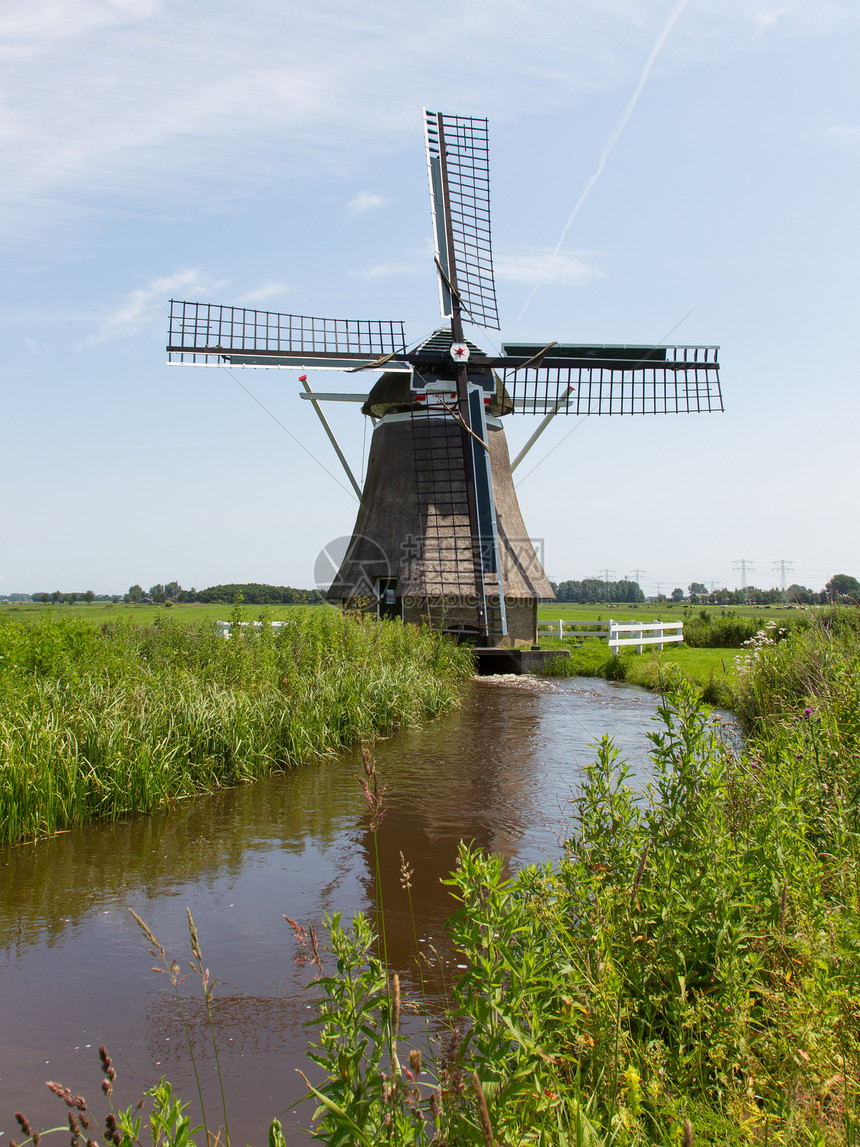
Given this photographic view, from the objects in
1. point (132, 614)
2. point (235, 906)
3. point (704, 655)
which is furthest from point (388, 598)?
point (235, 906)

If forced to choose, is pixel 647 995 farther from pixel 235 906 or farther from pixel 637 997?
pixel 235 906

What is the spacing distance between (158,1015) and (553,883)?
2.04 m

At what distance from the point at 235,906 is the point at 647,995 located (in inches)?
116

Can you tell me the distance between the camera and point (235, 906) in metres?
4.97

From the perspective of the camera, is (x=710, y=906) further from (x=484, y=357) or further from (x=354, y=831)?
(x=484, y=357)

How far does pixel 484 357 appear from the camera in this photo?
19.7 meters

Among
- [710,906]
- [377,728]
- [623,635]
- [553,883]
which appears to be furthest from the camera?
[623,635]

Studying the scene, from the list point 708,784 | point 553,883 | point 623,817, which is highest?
point 708,784

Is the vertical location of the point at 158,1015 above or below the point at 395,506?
below

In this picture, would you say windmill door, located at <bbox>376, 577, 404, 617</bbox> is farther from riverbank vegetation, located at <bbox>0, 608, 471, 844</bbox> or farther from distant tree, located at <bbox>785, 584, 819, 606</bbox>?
distant tree, located at <bbox>785, 584, 819, 606</bbox>

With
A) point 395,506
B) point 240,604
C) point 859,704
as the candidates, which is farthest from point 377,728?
point 395,506

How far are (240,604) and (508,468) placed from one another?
38.8ft

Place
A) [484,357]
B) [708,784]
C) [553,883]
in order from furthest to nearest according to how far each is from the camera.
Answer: [484,357], [553,883], [708,784]

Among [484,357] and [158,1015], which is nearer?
[158,1015]
